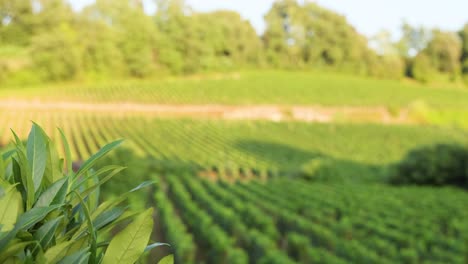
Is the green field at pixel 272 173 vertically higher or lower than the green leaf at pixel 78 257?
lower

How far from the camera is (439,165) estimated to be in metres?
20.6

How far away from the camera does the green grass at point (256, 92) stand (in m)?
52.1

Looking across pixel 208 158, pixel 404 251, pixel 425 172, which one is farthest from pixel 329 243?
pixel 208 158

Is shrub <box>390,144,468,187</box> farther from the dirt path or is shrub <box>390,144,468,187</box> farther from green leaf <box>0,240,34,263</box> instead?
the dirt path

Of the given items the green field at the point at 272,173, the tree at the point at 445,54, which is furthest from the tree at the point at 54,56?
the tree at the point at 445,54

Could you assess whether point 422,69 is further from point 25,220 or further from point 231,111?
point 25,220

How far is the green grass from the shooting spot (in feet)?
171

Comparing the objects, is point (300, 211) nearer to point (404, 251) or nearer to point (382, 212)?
point (382, 212)

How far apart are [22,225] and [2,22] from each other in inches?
2860

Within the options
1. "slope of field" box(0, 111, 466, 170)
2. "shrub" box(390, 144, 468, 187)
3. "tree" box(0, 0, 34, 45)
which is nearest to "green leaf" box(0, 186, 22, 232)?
"shrub" box(390, 144, 468, 187)

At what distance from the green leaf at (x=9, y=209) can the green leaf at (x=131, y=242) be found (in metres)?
0.22

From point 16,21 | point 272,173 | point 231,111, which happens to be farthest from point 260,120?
point 16,21

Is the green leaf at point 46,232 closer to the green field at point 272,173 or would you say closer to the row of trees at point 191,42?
the green field at point 272,173

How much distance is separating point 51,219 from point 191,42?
2766 inches
